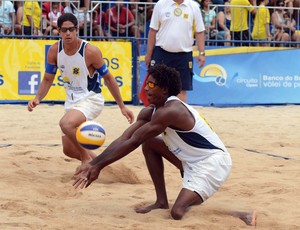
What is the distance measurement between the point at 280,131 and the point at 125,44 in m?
4.28

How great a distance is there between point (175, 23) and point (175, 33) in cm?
12

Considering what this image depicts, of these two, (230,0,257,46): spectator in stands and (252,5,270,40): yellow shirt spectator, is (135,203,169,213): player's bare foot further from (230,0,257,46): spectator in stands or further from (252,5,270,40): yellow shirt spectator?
(252,5,270,40): yellow shirt spectator

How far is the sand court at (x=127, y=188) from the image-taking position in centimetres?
545

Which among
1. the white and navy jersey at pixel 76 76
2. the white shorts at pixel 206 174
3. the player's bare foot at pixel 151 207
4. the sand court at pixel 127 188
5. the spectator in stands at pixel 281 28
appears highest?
the spectator in stands at pixel 281 28

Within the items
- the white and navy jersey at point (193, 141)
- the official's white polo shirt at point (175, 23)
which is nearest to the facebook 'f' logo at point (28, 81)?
the official's white polo shirt at point (175, 23)

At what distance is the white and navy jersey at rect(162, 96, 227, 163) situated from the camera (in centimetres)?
575

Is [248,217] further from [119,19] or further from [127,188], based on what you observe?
[119,19]

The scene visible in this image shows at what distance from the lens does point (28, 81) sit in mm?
14352

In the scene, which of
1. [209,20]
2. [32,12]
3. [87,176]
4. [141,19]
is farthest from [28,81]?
[87,176]

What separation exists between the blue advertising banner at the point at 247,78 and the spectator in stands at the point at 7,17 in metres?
3.67

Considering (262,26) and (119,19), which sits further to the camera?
(262,26)

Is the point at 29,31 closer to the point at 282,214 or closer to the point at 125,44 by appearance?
the point at 125,44

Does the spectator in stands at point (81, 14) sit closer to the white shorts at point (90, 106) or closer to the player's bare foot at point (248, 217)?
the white shorts at point (90, 106)

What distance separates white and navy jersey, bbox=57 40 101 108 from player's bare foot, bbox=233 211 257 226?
2.53 metres
